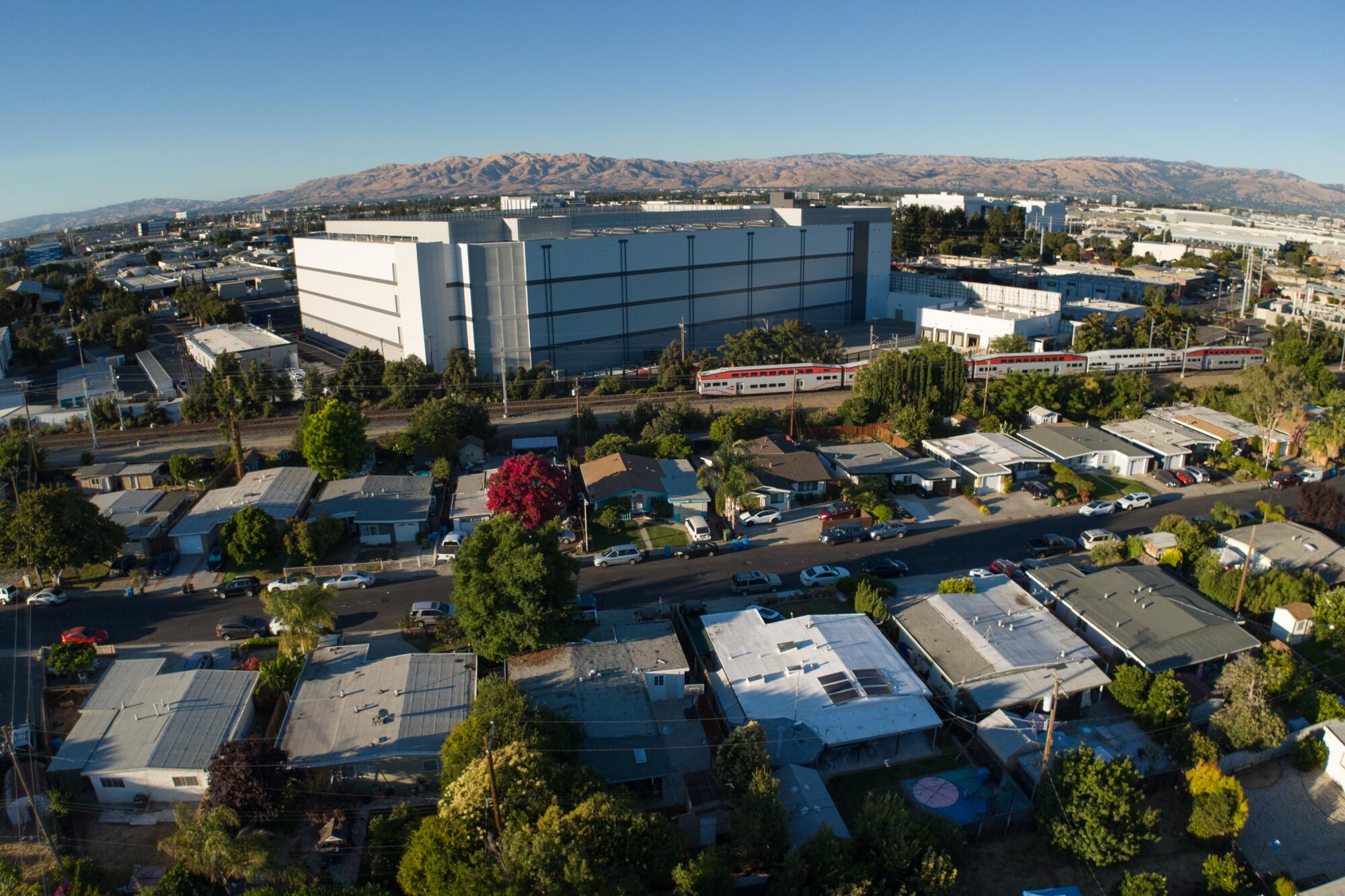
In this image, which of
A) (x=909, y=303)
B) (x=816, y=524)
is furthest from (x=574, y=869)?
(x=909, y=303)

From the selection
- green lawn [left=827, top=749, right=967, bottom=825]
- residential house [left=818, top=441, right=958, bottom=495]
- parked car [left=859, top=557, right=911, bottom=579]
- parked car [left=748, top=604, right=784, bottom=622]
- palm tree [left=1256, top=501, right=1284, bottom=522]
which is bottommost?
green lawn [left=827, top=749, right=967, bottom=825]

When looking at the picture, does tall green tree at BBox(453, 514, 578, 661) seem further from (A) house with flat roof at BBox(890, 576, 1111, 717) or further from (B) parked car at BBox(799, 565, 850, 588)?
(A) house with flat roof at BBox(890, 576, 1111, 717)

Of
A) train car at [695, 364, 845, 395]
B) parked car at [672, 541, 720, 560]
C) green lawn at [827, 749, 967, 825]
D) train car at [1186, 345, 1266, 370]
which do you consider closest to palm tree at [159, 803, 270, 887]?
green lawn at [827, 749, 967, 825]

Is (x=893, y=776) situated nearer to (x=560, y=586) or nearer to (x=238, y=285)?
(x=560, y=586)

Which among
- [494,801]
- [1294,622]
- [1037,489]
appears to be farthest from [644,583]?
[1294,622]

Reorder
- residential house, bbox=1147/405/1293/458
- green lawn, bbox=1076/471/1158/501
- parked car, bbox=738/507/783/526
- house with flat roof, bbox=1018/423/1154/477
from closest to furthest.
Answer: parked car, bbox=738/507/783/526, green lawn, bbox=1076/471/1158/501, house with flat roof, bbox=1018/423/1154/477, residential house, bbox=1147/405/1293/458

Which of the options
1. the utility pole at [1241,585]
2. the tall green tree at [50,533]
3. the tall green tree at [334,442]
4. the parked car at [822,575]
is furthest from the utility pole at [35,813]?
the utility pole at [1241,585]

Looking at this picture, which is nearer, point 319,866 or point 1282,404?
point 319,866
